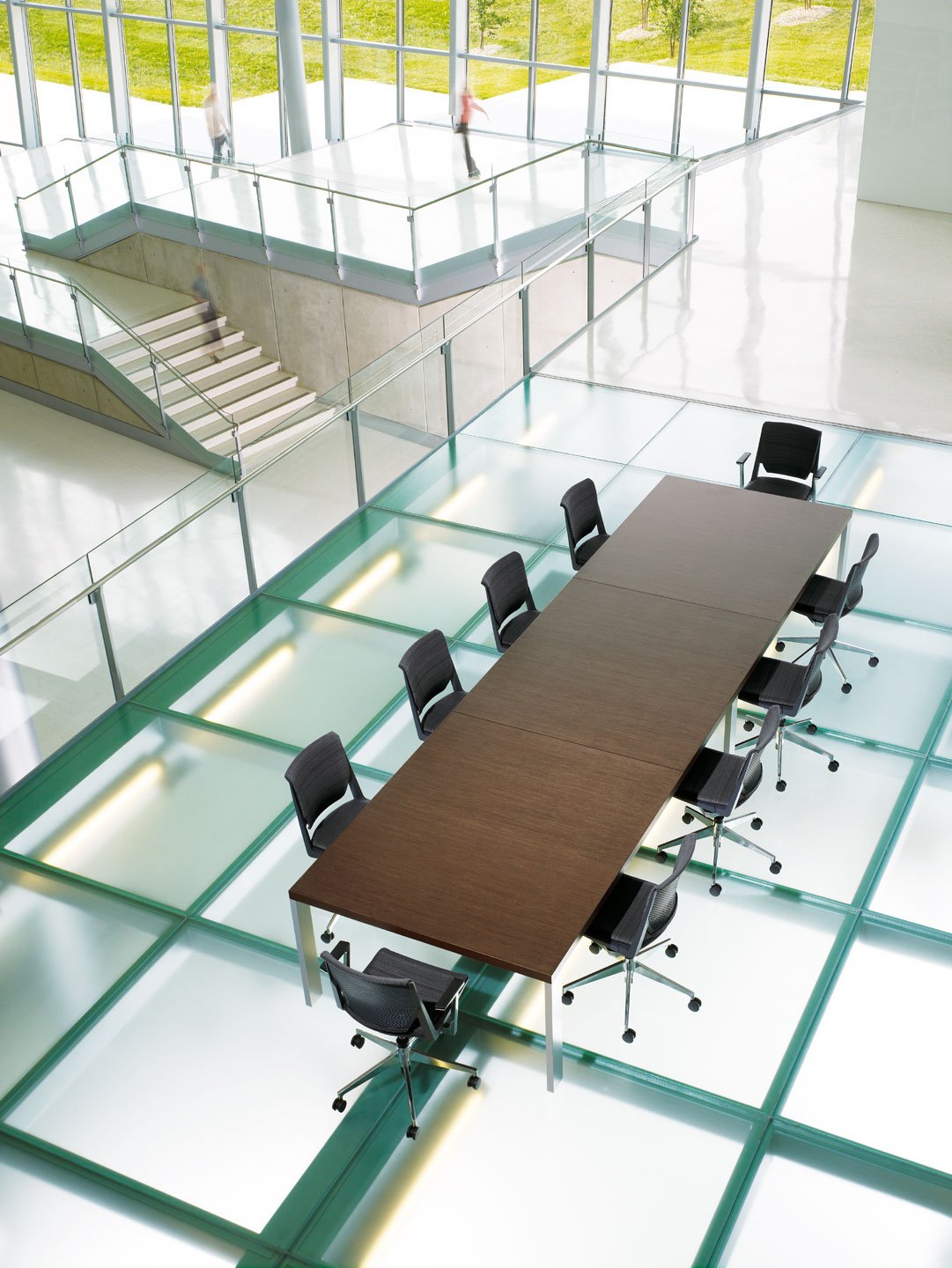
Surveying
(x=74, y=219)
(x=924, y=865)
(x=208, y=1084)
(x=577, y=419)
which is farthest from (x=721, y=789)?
(x=74, y=219)

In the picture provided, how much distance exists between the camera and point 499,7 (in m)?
14.3

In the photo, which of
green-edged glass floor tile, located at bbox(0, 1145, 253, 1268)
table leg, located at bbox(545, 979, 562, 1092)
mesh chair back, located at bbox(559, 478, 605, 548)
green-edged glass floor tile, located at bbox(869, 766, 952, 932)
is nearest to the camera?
green-edged glass floor tile, located at bbox(0, 1145, 253, 1268)

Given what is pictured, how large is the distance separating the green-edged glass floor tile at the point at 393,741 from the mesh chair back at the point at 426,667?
0.46 metres

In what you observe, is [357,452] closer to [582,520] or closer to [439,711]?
[582,520]

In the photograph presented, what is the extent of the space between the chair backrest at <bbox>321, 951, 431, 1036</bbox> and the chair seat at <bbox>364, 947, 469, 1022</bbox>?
0.08 meters

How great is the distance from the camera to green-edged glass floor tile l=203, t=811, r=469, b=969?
4.89 meters

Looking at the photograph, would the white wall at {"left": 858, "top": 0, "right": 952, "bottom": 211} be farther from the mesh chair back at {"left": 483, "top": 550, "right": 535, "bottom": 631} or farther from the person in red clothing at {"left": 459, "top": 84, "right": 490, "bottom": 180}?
the mesh chair back at {"left": 483, "top": 550, "right": 535, "bottom": 631}

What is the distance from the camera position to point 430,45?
48.2ft

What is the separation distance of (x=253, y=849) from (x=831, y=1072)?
2.37m

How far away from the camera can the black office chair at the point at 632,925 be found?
4.19m

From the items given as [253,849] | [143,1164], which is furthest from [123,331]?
[143,1164]

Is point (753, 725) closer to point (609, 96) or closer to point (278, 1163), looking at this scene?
point (278, 1163)

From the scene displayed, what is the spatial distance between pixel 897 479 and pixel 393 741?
11.6 ft

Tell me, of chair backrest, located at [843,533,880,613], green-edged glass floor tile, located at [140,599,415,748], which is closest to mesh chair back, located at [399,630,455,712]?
green-edged glass floor tile, located at [140,599,415,748]
